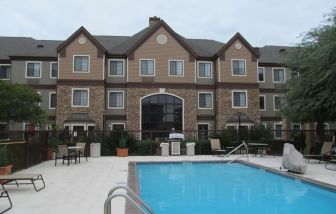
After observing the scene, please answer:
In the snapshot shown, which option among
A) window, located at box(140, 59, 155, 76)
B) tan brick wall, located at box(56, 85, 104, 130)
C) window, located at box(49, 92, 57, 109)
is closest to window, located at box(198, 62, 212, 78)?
window, located at box(140, 59, 155, 76)

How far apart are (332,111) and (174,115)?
17.5 meters

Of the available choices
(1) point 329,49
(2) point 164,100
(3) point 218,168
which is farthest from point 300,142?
(2) point 164,100

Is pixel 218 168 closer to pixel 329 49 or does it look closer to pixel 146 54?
pixel 329 49

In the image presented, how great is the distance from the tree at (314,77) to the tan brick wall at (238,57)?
12.0 metres

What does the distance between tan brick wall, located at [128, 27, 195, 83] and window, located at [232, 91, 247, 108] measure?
4126 mm

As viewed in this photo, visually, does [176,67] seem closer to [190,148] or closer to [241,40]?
[241,40]

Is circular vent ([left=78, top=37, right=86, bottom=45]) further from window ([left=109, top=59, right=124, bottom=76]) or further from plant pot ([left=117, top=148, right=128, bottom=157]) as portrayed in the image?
plant pot ([left=117, top=148, right=128, bottom=157])

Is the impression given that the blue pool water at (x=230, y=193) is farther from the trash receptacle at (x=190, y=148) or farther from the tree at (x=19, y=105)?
the tree at (x=19, y=105)

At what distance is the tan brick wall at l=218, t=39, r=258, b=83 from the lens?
34531mm

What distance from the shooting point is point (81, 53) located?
108 feet

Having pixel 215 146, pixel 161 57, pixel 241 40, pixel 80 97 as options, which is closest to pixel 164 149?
pixel 215 146

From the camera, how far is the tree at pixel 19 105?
90.4 ft

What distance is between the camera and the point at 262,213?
333 inches

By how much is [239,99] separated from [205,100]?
3137 millimetres
